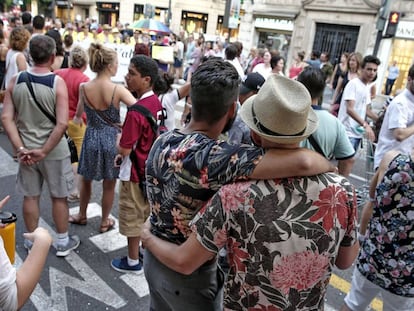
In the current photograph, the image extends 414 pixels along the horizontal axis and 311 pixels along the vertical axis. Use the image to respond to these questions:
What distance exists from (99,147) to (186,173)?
7.53ft

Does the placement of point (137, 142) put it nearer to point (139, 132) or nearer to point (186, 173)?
point (139, 132)

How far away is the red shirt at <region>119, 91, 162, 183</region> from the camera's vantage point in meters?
2.92

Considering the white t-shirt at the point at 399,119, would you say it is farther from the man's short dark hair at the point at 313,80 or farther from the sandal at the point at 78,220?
the sandal at the point at 78,220

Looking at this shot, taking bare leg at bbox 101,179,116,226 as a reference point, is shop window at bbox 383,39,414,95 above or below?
above

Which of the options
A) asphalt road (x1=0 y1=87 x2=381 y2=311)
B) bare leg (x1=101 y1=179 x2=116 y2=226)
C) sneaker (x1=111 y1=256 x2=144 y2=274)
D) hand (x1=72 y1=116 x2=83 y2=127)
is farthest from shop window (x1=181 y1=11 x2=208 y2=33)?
sneaker (x1=111 y1=256 x2=144 y2=274)

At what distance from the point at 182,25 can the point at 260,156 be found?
134 feet

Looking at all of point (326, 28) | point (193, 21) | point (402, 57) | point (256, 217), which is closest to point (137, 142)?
point (256, 217)

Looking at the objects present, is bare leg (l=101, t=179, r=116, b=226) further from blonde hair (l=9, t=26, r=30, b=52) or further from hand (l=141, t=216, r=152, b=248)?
blonde hair (l=9, t=26, r=30, b=52)

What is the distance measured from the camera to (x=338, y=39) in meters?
19.0

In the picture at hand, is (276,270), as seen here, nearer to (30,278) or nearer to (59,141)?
(30,278)

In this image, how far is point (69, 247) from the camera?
3.51 m

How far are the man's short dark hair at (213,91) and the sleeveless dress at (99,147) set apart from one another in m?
2.09

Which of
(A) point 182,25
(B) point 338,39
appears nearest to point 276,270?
(B) point 338,39

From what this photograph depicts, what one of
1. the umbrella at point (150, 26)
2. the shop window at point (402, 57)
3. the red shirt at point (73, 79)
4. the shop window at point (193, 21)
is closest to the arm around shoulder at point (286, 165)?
the red shirt at point (73, 79)
